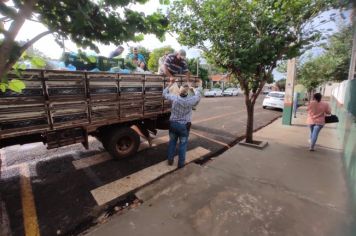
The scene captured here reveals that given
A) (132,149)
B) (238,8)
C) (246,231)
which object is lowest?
(246,231)

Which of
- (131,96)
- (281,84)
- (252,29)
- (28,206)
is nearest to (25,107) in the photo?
(28,206)

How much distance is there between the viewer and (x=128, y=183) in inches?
146

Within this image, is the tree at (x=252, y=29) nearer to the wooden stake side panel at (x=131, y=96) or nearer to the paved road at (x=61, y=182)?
the wooden stake side panel at (x=131, y=96)

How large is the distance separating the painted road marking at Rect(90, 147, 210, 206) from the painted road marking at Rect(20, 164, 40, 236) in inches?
32.5

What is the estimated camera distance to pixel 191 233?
8.29ft

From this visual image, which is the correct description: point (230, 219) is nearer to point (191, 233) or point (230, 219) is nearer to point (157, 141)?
point (191, 233)

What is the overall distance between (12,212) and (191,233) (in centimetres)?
261

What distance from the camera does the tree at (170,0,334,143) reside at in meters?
4.85

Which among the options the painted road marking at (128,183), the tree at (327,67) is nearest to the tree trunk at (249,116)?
the painted road marking at (128,183)

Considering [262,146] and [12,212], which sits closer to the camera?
[12,212]

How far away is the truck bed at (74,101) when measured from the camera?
2990mm

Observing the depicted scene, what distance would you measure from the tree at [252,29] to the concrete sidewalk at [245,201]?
102 inches

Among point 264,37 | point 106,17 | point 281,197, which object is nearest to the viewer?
point 106,17

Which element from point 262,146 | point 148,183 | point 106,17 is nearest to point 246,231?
point 148,183
